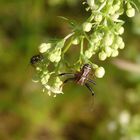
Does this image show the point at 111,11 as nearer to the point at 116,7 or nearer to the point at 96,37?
Answer: the point at 116,7

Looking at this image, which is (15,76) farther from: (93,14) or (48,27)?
(93,14)

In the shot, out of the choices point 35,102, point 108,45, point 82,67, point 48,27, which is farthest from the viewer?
point 48,27

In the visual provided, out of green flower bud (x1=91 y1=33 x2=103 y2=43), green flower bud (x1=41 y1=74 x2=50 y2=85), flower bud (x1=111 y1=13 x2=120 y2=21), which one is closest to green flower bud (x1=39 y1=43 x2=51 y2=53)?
green flower bud (x1=41 y1=74 x2=50 y2=85)

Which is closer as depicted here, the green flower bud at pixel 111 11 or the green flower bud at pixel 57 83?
the green flower bud at pixel 111 11

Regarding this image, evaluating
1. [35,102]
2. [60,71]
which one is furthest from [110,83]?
[60,71]

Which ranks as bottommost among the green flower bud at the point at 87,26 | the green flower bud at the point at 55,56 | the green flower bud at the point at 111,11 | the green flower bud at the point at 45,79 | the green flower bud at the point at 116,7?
the green flower bud at the point at 45,79

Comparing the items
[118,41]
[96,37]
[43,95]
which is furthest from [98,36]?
[43,95]

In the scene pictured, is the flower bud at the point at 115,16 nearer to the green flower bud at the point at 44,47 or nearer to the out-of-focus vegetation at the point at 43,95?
the green flower bud at the point at 44,47

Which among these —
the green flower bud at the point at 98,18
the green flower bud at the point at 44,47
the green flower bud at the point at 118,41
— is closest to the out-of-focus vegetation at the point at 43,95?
the green flower bud at the point at 44,47

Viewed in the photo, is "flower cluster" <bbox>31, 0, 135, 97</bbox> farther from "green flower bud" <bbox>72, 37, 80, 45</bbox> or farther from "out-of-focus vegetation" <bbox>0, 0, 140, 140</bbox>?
"out-of-focus vegetation" <bbox>0, 0, 140, 140</bbox>
